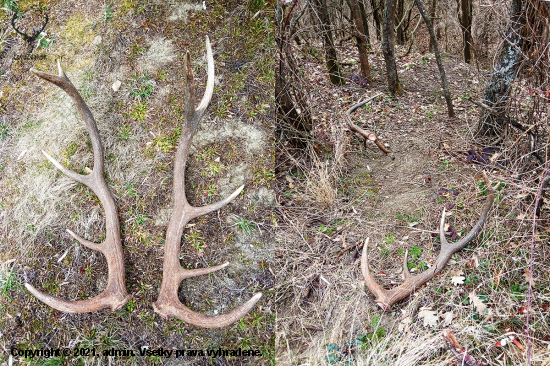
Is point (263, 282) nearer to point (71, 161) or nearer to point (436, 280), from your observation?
point (436, 280)

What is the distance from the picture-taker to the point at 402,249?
3.53 m

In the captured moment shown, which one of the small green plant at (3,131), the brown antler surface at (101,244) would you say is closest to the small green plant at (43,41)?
the small green plant at (3,131)

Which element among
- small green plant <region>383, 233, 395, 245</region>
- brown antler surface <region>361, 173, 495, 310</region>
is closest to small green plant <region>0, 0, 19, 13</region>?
brown antler surface <region>361, 173, 495, 310</region>

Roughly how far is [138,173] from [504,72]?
159 inches

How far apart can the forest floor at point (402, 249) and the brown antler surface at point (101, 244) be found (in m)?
1.46

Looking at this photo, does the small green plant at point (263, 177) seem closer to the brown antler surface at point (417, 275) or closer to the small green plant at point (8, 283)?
the brown antler surface at point (417, 275)

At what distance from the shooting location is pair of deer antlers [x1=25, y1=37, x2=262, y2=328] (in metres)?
3.00

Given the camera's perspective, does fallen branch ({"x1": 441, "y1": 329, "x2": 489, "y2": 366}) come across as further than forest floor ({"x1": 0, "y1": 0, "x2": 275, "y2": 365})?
No

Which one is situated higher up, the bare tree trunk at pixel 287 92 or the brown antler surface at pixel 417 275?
the bare tree trunk at pixel 287 92

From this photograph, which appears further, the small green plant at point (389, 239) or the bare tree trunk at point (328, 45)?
the bare tree trunk at point (328, 45)

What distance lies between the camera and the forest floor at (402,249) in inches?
112

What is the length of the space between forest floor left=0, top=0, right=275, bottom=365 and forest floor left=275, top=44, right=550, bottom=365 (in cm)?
35

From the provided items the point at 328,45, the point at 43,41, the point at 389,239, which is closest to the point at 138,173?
the point at 43,41

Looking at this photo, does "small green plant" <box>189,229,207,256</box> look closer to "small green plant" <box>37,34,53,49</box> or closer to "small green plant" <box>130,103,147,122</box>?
"small green plant" <box>130,103,147,122</box>
